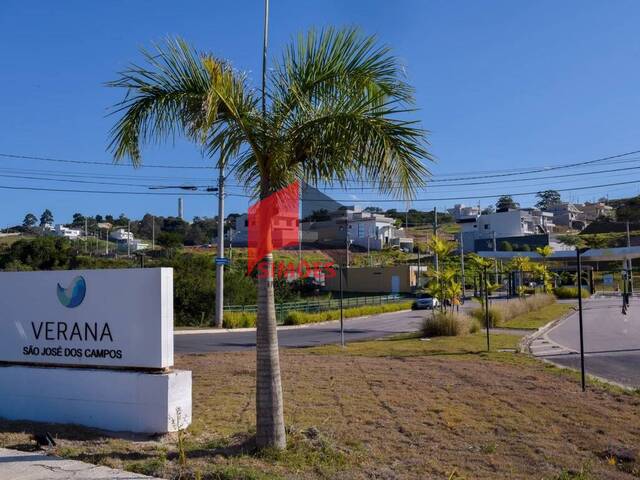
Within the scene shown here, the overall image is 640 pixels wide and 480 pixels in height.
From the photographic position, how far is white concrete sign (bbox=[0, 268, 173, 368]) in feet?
26.0

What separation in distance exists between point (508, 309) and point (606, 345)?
10406mm

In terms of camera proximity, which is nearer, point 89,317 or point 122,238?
point 89,317

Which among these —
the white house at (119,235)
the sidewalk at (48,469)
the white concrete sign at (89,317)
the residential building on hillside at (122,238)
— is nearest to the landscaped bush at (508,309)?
the white concrete sign at (89,317)

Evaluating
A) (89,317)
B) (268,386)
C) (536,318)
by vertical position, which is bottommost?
(536,318)

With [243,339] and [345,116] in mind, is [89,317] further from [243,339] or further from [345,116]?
[243,339]

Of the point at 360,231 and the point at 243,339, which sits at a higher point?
the point at 360,231

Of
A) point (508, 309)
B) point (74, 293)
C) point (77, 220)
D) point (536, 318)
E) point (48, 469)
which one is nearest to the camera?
point (48, 469)

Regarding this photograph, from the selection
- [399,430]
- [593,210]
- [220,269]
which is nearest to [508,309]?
[220,269]

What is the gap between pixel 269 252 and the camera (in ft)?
22.5

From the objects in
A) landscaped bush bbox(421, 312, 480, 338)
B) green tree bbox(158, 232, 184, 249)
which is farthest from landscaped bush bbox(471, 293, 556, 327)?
green tree bbox(158, 232, 184, 249)

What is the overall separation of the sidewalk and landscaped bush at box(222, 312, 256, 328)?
2498 centimetres

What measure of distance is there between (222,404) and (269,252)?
12.2 ft

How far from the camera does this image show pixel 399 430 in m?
7.89

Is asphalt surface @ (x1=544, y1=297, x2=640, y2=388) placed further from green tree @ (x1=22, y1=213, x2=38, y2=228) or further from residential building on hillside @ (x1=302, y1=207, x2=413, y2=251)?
green tree @ (x1=22, y1=213, x2=38, y2=228)
